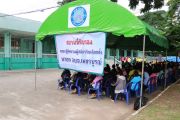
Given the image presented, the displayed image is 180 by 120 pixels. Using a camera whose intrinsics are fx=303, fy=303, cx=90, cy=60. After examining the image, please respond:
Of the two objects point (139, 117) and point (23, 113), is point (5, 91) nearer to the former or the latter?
point (23, 113)

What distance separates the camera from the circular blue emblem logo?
39.5ft

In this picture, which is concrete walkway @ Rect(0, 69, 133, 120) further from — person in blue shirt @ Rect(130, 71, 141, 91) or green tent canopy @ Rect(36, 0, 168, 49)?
green tent canopy @ Rect(36, 0, 168, 49)

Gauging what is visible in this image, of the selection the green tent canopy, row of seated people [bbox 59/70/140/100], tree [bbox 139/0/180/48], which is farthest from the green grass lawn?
tree [bbox 139/0/180/48]

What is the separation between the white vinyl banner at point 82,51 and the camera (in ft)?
37.6

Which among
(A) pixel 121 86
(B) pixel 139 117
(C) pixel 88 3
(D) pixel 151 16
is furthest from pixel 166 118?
(D) pixel 151 16

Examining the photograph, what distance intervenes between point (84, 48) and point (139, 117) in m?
4.68

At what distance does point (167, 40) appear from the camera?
1473 centimetres

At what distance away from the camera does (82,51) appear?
12.1 m

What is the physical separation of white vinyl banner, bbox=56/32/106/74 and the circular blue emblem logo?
52 centimetres

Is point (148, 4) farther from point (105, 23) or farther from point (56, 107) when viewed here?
point (56, 107)

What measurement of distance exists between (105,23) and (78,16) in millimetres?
1443

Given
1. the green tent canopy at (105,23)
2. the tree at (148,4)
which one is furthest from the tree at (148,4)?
the green tent canopy at (105,23)

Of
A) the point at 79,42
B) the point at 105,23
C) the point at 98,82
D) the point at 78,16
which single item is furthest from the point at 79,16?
the point at 98,82

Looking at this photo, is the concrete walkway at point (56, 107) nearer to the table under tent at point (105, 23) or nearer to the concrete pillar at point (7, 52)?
the table under tent at point (105, 23)
